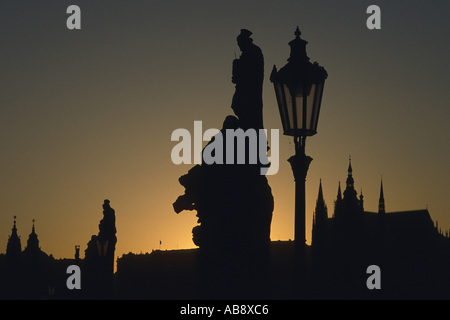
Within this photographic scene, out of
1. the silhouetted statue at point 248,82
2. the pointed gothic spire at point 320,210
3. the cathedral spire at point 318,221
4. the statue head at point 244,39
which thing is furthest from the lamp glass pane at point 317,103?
the pointed gothic spire at point 320,210

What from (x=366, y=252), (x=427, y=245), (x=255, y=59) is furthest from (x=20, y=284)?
(x=255, y=59)

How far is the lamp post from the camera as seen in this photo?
10.2m

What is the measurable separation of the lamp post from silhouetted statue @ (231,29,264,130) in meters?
3.12

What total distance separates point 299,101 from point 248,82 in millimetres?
3652

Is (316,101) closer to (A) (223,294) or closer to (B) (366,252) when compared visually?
(A) (223,294)

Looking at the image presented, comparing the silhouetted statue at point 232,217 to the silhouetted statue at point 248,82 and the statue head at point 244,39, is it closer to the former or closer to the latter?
the silhouetted statue at point 248,82

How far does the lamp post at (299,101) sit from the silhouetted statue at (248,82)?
3.12 metres

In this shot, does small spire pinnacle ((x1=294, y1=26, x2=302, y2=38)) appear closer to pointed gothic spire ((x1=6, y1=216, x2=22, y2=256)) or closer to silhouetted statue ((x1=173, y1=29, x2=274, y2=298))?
silhouetted statue ((x1=173, y1=29, x2=274, y2=298))

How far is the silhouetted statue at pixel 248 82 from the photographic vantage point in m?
13.5

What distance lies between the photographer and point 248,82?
13.8 m

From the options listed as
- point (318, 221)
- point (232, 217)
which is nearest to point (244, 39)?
point (232, 217)

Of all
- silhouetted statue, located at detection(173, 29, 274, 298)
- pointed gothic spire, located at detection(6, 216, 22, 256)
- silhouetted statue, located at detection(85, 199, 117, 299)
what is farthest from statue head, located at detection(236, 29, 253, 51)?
pointed gothic spire, located at detection(6, 216, 22, 256)
